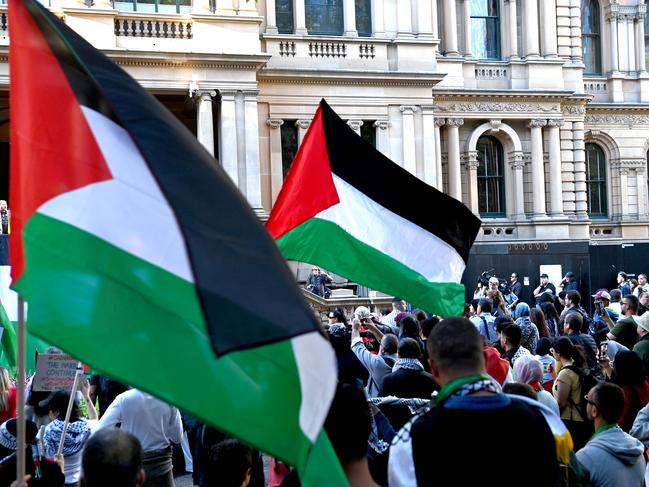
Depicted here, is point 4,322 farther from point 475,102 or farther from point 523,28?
point 523,28

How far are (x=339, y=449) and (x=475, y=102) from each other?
27.9m

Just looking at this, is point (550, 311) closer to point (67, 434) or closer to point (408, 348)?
point (408, 348)

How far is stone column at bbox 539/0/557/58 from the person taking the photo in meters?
32.1

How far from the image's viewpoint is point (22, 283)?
148 inches

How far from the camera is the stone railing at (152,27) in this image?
24.0 m

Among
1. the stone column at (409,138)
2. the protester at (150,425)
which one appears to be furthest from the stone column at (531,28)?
the protester at (150,425)

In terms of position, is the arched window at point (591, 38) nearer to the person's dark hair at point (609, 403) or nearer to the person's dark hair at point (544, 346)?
the person's dark hair at point (544, 346)

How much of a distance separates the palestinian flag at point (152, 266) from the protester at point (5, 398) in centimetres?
313

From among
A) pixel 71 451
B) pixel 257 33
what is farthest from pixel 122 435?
pixel 257 33

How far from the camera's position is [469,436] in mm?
3570

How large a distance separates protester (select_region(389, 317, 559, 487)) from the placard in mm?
3349

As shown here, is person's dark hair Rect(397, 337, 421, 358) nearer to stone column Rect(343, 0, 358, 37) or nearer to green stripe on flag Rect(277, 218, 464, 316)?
green stripe on flag Rect(277, 218, 464, 316)

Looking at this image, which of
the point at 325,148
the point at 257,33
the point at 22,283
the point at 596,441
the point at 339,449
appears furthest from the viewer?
the point at 257,33

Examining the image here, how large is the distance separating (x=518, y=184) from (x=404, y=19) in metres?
7.35
